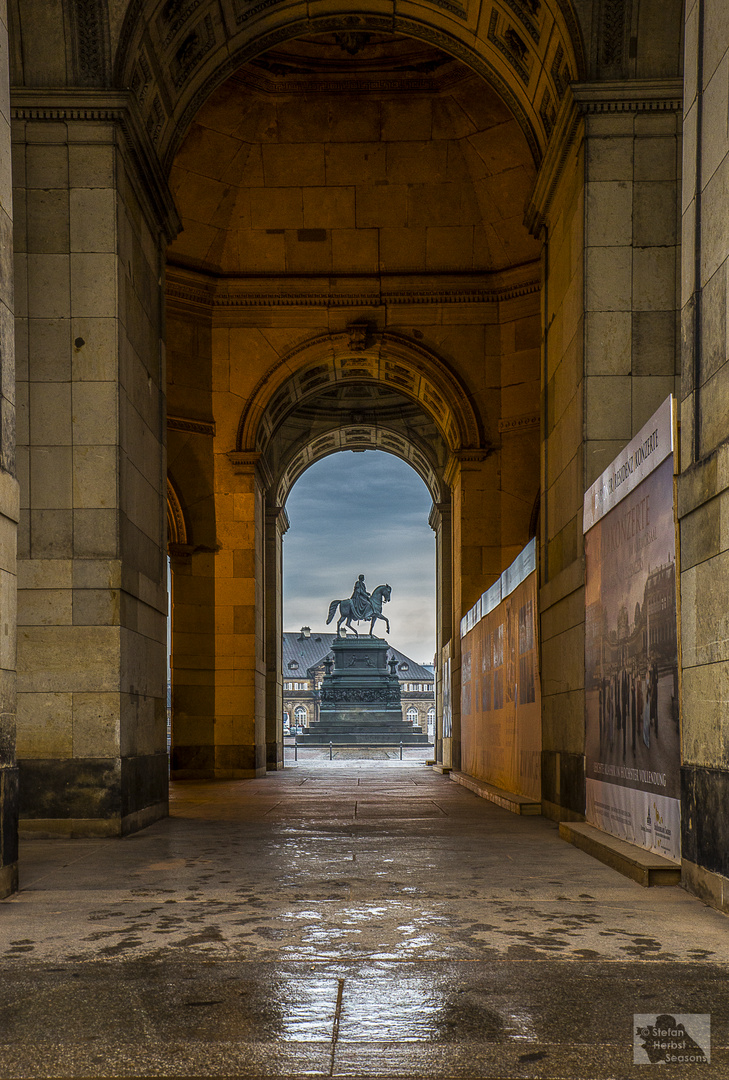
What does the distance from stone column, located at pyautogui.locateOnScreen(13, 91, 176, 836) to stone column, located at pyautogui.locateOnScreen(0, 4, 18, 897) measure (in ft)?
10.6

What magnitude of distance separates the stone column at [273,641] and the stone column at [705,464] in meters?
20.6

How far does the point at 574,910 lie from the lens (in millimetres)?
5746

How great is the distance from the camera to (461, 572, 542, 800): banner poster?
12.5m

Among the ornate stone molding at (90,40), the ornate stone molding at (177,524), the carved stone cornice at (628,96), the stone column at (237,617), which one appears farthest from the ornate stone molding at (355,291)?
the carved stone cornice at (628,96)

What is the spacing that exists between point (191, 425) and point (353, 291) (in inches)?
183

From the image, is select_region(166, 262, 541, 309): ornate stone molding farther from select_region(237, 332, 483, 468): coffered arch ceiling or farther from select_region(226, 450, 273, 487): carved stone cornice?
select_region(226, 450, 273, 487): carved stone cornice

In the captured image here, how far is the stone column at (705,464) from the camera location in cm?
567

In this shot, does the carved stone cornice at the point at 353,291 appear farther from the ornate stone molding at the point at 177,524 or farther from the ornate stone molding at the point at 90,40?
the ornate stone molding at the point at 90,40

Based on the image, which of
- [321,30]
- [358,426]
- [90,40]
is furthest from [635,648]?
[358,426]

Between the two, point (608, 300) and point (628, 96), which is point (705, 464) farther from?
point (628, 96)

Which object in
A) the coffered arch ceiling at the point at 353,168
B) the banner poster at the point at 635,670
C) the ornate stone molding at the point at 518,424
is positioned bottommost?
the banner poster at the point at 635,670

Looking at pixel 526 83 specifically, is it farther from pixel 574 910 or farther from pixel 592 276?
pixel 574 910

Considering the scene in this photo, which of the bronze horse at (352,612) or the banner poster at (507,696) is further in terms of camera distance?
the bronze horse at (352,612)

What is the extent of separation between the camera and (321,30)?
14.5m
